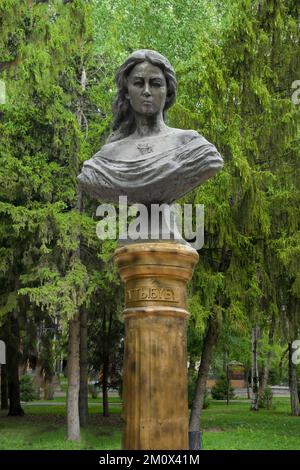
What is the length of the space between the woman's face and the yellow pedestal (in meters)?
1.04

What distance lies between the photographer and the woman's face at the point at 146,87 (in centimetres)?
457

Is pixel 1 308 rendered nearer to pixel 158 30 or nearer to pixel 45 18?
pixel 45 18

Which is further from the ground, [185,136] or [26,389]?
[185,136]

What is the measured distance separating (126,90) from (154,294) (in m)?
1.60

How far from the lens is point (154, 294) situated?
409 cm

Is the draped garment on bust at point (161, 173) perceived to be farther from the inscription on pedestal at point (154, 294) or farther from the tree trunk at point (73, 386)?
the tree trunk at point (73, 386)

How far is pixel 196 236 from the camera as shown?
13.1m

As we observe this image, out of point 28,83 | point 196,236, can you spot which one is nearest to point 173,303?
point 196,236

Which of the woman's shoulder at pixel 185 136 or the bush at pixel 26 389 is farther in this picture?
the bush at pixel 26 389

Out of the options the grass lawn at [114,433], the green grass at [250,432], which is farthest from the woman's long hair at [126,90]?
the green grass at [250,432]

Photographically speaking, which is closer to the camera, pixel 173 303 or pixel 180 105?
pixel 173 303

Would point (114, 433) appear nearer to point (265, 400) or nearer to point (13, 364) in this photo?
point (13, 364)

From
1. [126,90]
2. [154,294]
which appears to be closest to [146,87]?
[126,90]

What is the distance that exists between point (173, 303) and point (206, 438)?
10.5 meters
